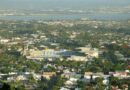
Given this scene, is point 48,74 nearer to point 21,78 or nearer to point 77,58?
point 21,78

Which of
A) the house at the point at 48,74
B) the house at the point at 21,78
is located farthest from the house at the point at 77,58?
the house at the point at 21,78

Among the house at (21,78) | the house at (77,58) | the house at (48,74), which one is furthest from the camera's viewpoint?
the house at (77,58)

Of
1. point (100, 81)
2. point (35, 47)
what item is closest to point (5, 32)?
point (35, 47)

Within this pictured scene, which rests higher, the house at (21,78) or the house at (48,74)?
the house at (21,78)

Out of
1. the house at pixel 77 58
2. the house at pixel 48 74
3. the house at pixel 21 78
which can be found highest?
the house at pixel 21 78

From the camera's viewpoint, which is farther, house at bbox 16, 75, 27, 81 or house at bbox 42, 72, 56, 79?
house at bbox 42, 72, 56, 79

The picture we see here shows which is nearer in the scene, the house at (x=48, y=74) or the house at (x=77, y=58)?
the house at (x=48, y=74)

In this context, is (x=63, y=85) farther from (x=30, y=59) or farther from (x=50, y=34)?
(x=50, y=34)

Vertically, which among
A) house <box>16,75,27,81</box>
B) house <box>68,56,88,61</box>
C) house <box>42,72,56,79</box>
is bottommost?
house <box>68,56,88,61</box>

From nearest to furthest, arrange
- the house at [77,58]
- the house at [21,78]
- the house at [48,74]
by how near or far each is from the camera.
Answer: the house at [21,78], the house at [48,74], the house at [77,58]

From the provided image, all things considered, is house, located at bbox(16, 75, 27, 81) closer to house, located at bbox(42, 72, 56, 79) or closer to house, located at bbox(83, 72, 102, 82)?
house, located at bbox(42, 72, 56, 79)

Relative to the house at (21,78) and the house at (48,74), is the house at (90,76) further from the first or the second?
the house at (21,78)

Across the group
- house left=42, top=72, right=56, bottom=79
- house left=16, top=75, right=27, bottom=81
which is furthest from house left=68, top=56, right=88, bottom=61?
house left=16, top=75, right=27, bottom=81
